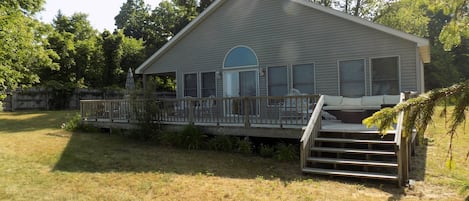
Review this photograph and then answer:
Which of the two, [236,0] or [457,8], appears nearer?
[457,8]

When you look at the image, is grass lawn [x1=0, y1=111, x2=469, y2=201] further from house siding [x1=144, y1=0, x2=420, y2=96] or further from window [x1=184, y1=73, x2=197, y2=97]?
window [x1=184, y1=73, x2=197, y2=97]

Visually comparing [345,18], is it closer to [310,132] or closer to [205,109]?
[310,132]

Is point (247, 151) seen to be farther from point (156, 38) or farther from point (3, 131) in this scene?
point (156, 38)

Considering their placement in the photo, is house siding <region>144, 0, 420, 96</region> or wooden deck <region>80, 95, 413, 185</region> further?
house siding <region>144, 0, 420, 96</region>

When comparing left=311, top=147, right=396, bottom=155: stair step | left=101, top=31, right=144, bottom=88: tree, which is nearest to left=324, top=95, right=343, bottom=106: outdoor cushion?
left=311, top=147, right=396, bottom=155: stair step

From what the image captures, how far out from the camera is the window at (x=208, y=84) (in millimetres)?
13609

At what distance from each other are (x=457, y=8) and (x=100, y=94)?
85.0ft


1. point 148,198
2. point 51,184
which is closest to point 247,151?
point 148,198

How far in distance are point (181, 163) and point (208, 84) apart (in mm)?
6029

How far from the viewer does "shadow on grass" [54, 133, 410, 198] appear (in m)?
6.93

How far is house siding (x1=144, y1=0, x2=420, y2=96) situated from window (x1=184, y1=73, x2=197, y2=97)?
0.26 m

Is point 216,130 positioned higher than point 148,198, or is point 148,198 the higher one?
point 216,130

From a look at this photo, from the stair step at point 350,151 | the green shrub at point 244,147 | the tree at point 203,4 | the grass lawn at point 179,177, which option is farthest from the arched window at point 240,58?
the tree at point 203,4

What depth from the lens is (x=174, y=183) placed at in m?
6.53
